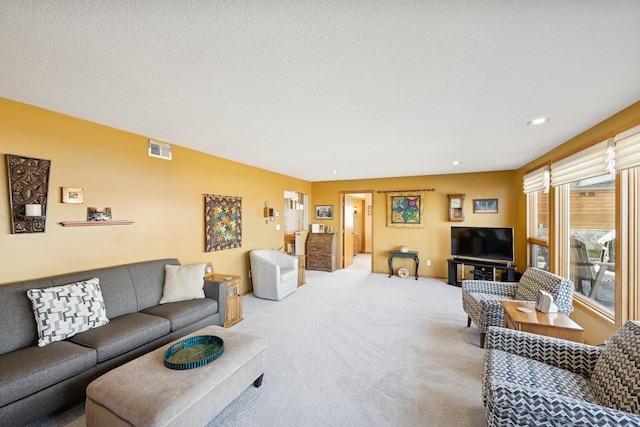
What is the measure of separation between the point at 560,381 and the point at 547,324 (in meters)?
0.63

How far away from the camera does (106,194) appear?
9.05 ft

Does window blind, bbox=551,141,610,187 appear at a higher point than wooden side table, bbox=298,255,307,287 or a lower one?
higher

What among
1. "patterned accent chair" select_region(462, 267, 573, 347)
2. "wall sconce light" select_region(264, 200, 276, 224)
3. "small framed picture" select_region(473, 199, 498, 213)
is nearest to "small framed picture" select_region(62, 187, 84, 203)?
"wall sconce light" select_region(264, 200, 276, 224)

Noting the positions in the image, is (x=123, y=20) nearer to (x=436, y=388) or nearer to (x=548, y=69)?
(x=548, y=69)

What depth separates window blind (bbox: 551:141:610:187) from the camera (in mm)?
2465

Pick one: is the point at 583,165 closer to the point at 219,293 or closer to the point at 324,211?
the point at 219,293

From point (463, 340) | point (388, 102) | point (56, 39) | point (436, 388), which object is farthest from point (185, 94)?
point (463, 340)

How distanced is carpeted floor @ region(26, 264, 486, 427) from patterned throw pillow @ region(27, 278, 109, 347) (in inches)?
23.0

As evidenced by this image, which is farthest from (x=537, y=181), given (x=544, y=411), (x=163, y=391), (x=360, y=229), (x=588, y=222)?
(x=360, y=229)

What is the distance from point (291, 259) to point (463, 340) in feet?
9.98

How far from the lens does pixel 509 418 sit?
1251 mm

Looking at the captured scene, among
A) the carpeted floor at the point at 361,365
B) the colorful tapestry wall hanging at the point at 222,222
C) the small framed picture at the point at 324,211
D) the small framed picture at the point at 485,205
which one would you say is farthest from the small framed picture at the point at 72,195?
the small framed picture at the point at 485,205

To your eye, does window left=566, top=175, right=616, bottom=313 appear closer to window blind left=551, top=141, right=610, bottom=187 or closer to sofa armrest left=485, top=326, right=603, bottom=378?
window blind left=551, top=141, right=610, bottom=187

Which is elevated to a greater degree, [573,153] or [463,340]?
[573,153]
